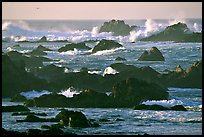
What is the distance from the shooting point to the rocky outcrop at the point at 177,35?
63.7 m

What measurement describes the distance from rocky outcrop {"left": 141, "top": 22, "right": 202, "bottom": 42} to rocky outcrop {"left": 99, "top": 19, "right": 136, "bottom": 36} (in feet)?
10.6

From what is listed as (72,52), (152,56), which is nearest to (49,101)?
(72,52)

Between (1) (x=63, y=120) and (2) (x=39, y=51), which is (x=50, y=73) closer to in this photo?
(2) (x=39, y=51)

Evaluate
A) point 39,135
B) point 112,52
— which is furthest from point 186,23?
point 39,135

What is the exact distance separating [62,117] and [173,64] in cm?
1874

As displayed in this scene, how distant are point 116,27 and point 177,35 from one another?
7.78 metres

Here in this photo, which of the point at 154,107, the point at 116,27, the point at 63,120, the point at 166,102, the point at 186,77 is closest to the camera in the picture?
the point at 63,120

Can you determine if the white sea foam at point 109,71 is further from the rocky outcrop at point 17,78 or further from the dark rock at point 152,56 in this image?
the rocky outcrop at point 17,78

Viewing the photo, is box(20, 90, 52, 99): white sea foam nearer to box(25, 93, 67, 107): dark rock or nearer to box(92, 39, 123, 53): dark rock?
box(25, 93, 67, 107): dark rock

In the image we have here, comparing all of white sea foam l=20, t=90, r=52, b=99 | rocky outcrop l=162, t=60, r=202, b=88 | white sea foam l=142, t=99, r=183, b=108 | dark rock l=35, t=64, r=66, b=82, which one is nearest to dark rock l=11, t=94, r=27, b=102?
white sea foam l=20, t=90, r=52, b=99

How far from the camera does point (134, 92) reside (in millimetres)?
56625

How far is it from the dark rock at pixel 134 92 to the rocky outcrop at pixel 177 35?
8550 mm

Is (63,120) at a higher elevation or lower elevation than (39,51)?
lower

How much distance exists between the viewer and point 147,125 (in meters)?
48.4
